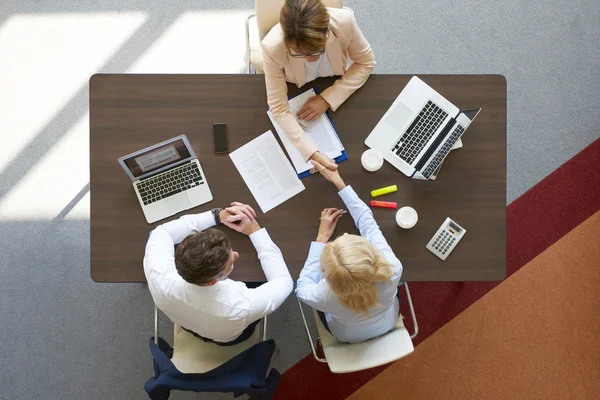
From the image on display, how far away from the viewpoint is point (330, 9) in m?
1.98

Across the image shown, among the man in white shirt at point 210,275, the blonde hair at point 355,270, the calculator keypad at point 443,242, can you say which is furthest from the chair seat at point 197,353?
the calculator keypad at point 443,242

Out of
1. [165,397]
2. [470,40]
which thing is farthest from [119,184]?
[470,40]

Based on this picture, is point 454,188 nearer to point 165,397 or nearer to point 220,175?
point 220,175

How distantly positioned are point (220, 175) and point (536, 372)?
6.52ft

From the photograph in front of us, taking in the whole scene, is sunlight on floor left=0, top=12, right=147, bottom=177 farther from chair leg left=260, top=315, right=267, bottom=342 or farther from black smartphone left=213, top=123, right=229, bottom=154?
chair leg left=260, top=315, right=267, bottom=342

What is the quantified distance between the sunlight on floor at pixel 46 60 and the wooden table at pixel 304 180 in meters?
1.04

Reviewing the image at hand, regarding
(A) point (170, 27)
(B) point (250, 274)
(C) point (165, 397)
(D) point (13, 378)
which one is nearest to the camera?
(C) point (165, 397)

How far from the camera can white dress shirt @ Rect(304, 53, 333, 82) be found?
78.5 inches

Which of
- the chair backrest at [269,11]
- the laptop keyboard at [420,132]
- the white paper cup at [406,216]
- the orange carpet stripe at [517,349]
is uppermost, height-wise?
the chair backrest at [269,11]

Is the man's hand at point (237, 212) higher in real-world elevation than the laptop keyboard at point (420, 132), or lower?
lower

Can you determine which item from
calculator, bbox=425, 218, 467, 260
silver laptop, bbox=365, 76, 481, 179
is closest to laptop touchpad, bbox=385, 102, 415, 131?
silver laptop, bbox=365, 76, 481, 179

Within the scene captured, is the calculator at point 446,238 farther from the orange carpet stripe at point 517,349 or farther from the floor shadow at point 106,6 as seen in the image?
the floor shadow at point 106,6

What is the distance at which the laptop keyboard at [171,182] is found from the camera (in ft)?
6.44

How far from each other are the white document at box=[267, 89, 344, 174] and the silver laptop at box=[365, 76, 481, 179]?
0.46 feet
